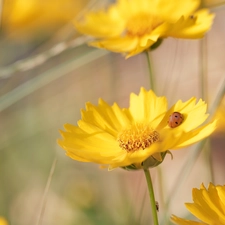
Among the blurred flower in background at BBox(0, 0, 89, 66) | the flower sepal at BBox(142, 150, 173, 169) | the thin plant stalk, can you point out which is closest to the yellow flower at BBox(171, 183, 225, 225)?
the flower sepal at BBox(142, 150, 173, 169)

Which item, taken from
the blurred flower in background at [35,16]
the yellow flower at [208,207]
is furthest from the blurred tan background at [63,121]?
the yellow flower at [208,207]

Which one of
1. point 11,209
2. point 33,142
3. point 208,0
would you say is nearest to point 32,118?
point 33,142

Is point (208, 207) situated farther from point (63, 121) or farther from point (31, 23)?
point (31, 23)

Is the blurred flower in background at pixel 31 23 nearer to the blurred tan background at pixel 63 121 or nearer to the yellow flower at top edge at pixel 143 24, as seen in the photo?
the blurred tan background at pixel 63 121

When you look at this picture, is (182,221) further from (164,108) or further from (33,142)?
(33,142)

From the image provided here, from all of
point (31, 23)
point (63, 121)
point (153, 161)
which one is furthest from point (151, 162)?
point (31, 23)
